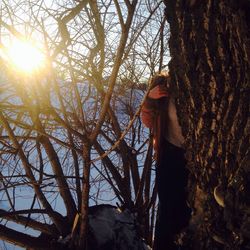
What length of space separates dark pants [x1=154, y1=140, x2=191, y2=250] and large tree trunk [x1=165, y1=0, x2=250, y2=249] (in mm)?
902

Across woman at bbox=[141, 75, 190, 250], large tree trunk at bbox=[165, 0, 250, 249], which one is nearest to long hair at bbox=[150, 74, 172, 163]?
woman at bbox=[141, 75, 190, 250]

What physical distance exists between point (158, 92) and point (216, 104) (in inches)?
35.4

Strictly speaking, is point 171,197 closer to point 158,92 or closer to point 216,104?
point 158,92

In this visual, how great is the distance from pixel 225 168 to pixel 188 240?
30 cm

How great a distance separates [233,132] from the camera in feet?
3.12

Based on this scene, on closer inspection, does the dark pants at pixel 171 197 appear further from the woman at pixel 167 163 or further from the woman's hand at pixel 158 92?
the woman's hand at pixel 158 92

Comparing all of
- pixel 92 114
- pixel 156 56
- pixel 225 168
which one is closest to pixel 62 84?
pixel 92 114

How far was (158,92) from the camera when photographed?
6.11ft

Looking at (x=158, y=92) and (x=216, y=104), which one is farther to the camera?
(x=158, y=92)

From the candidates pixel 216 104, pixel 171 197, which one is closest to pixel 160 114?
pixel 171 197

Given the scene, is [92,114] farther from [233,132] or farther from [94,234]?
[233,132]

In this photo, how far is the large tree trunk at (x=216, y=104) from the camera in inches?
35.3

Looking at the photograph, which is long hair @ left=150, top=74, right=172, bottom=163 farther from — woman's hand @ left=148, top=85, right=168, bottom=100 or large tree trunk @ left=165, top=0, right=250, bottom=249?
large tree trunk @ left=165, top=0, right=250, bottom=249

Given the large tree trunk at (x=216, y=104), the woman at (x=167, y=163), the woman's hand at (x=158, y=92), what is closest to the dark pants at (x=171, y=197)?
the woman at (x=167, y=163)
